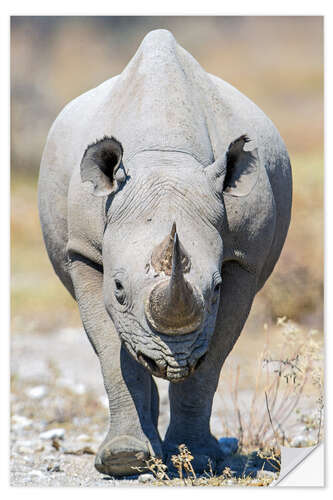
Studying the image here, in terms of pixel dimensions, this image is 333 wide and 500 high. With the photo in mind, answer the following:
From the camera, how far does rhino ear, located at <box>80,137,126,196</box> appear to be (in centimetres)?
466

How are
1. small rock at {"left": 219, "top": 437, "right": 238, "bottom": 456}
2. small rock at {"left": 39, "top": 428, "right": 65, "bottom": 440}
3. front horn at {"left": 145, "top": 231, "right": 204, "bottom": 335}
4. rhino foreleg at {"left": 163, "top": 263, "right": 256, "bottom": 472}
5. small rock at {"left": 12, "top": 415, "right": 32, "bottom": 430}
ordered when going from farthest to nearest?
small rock at {"left": 12, "top": 415, "right": 32, "bottom": 430}
small rock at {"left": 39, "top": 428, "right": 65, "bottom": 440}
small rock at {"left": 219, "top": 437, "right": 238, "bottom": 456}
rhino foreleg at {"left": 163, "top": 263, "right": 256, "bottom": 472}
front horn at {"left": 145, "top": 231, "right": 204, "bottom": 335}

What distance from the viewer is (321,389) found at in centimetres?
549

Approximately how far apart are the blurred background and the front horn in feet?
7.11

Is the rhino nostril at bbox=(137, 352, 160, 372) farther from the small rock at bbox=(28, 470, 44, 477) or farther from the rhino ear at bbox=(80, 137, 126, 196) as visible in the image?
the small rock at bbox=(28, 470, 44, 477)

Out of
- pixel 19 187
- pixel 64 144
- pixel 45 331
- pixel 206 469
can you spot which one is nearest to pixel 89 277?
pixel 64 144

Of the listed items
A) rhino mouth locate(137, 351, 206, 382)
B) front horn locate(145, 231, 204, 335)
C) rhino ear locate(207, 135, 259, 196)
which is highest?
rhino ear locate(207, 135, 259, 196)

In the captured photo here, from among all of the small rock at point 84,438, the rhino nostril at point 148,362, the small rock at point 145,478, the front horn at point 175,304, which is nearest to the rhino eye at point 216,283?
the front horn at point 175,304

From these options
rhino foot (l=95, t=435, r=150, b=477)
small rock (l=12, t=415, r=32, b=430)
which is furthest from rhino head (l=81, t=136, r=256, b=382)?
Answer: small rock (l=12, t=415, r=32, b=430)

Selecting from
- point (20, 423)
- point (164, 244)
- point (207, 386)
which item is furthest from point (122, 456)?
point (20, 423)

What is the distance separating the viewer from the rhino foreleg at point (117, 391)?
5.11 metres

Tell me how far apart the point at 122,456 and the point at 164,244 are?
1.37 m

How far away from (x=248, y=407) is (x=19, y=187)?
223 centimetres

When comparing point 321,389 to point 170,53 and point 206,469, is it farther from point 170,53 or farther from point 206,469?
point 170,53

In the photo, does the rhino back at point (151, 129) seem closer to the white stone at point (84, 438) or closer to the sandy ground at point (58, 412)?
the sandy ground at point (58, 412)
